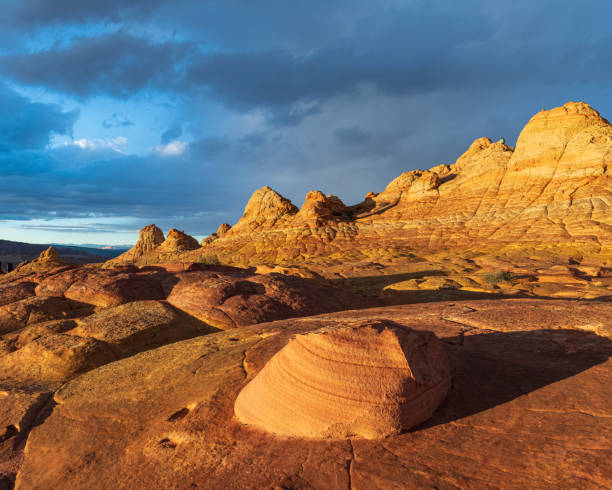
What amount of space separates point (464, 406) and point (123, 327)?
6355 mm

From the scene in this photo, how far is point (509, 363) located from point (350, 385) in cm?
214

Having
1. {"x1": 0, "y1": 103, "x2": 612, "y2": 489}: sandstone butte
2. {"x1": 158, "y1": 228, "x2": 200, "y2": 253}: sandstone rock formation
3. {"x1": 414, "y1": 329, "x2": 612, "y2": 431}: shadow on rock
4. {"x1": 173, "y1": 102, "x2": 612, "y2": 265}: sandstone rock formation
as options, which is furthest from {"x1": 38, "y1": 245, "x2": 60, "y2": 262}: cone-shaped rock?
{"x1": 414, "y1": 329, "x2": 612, "y2": 431}: shadow on rock

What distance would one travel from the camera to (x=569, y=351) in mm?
4094

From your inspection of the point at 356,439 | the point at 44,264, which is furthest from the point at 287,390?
the point at 44,264

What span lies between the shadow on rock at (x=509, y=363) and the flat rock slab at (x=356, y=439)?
0.6 inches

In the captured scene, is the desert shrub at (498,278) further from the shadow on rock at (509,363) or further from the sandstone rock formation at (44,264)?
the sandstone rock formation at (44,264)

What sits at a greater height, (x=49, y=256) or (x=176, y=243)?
(x=176, y=243)

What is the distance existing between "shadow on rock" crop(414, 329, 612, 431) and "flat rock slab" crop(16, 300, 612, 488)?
0.05 ft

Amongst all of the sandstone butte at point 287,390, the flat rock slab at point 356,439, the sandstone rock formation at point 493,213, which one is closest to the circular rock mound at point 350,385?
the sandstone butte at point 287,390

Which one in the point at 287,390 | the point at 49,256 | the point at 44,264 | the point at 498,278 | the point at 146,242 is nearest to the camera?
the point at 287,390

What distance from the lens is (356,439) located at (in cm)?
288

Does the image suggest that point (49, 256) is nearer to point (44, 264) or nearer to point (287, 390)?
point (44, 264)

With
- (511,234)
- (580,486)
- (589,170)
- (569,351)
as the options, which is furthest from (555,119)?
(580,486)

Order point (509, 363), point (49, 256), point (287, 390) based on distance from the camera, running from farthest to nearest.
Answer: point (49, 256)
point (509, 363)
point (287, 390)
